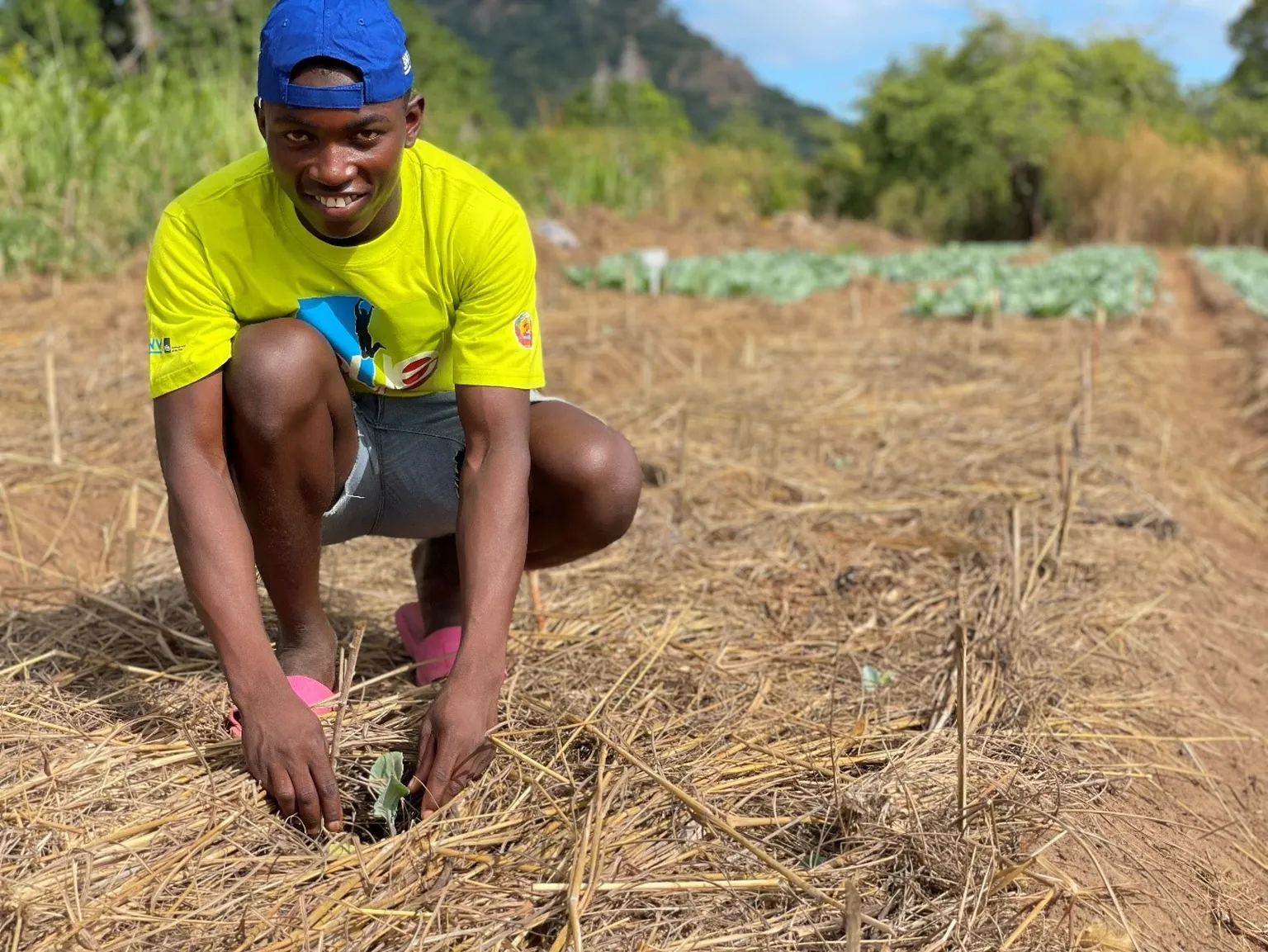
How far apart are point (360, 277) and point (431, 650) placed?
2.24ft

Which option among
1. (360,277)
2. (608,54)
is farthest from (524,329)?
(608,54)

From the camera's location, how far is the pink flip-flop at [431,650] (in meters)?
1.95

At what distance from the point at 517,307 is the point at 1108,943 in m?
1.24

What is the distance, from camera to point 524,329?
1.77 meters

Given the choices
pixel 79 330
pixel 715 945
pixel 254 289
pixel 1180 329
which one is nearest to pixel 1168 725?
pixel 715 945

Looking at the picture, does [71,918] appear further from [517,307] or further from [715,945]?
[517,307]

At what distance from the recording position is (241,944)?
1.32 meters

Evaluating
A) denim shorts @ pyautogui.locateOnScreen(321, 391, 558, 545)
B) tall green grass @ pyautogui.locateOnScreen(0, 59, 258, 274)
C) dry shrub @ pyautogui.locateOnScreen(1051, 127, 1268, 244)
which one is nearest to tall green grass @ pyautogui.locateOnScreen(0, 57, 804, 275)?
tall green grass @ pyautogui.locateOnScreen(0, 59, 258, 274)

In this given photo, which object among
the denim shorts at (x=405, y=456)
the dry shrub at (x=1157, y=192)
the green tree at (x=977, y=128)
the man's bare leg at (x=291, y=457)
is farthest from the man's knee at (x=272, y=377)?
the green tree at (x=977, y=128)

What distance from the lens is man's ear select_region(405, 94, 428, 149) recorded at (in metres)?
1.64

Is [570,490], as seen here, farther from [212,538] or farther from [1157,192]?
[1157,192]

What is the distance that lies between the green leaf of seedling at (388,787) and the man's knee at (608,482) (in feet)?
1.77

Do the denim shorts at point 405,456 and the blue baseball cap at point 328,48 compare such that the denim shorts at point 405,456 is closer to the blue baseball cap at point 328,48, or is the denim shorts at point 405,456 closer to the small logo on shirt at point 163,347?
the small logo on shirt at point 163,347

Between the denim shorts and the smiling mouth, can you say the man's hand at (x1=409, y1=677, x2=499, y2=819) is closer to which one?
the denim shorts
